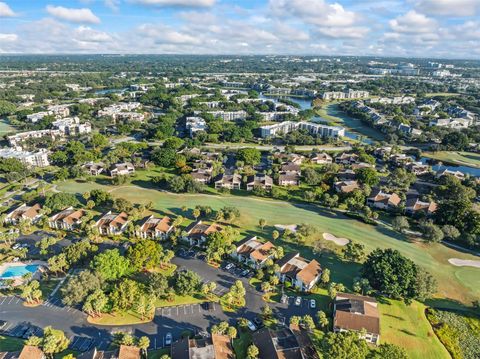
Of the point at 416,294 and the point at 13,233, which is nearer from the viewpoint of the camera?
the point at 416,294

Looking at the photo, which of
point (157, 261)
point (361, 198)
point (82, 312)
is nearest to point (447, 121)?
point (361, 198)

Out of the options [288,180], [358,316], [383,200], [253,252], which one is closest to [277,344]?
[358,316]

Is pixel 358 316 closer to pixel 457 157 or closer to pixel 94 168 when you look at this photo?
pixel 94 168

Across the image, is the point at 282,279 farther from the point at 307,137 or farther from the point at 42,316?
the point at 307,137

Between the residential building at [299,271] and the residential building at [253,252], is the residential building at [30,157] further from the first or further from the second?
the residential building at [299,271]

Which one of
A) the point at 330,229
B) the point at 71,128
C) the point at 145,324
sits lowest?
the point at 145,324

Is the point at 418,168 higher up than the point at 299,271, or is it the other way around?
the point at 418,168
